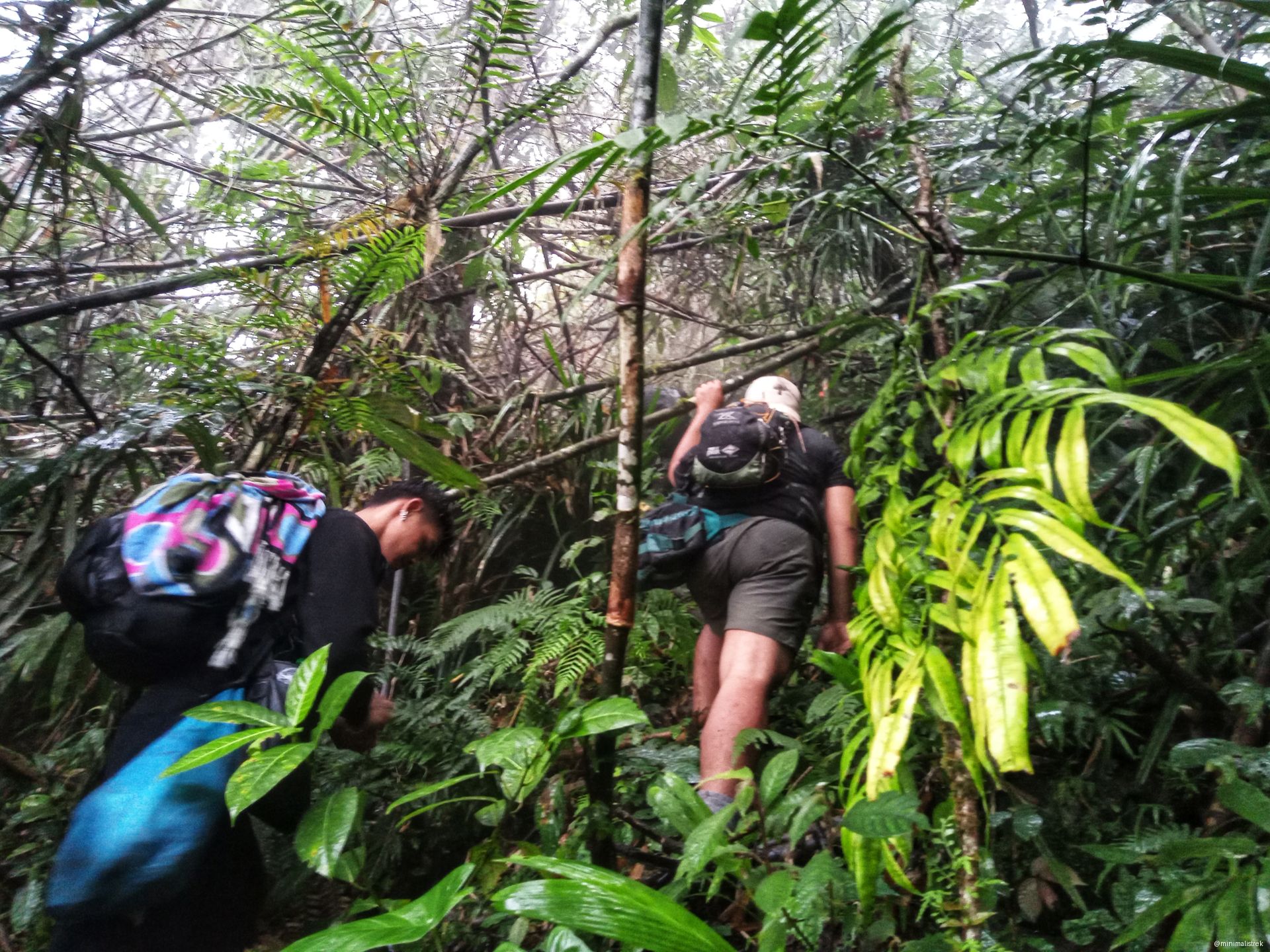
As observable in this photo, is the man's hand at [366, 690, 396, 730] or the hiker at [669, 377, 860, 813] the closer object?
the man's hand at [366, 690, 396, 730]

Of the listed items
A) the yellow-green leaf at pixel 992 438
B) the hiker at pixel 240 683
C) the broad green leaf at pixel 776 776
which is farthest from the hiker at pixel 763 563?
the yellow-green leaf at pixel 992 438

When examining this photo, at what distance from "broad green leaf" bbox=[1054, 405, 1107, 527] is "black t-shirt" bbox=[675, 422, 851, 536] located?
1.54 meters

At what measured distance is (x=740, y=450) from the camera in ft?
7.64

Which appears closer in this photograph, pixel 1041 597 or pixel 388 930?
pixel 1041 597

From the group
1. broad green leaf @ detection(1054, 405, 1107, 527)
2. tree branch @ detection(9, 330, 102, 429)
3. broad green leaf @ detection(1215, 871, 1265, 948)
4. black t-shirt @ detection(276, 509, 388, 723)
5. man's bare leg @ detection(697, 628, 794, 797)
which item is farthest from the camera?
tree branch @ detection(9, 330, 102, 429)

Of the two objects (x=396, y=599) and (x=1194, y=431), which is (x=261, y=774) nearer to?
(x=1194, y=431)

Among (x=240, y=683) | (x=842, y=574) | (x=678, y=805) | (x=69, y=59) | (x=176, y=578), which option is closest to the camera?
(x=678, y=805)

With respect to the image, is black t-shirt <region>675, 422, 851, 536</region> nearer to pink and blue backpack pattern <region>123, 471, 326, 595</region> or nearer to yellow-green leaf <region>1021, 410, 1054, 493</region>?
pink and blue backpack pattern <region>123, 471, 326, 595</region>

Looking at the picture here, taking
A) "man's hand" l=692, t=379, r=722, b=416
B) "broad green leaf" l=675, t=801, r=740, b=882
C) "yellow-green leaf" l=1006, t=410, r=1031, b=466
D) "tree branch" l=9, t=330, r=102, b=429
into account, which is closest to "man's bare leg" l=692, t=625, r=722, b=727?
"man's hand" l=692, t=379, r=722, b=416

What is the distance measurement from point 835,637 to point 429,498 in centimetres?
133

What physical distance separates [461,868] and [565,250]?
319cm

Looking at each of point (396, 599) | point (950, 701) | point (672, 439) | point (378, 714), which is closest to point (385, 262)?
point (378, 714)

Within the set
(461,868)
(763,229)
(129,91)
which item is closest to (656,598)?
(763,229)

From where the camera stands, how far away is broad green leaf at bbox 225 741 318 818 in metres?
1.13
